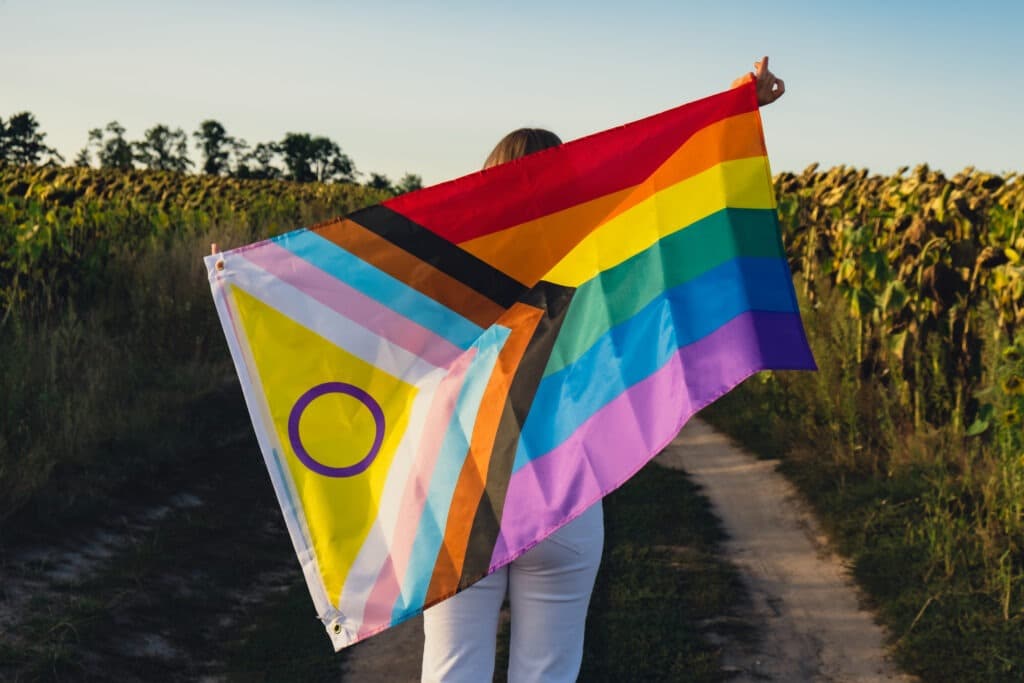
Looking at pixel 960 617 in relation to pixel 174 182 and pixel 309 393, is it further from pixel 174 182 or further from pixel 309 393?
pixel 174 182

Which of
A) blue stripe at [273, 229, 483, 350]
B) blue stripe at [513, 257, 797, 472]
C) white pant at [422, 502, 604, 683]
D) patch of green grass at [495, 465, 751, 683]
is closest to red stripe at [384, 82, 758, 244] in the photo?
blue stripe at [273, 229, 483, 350]

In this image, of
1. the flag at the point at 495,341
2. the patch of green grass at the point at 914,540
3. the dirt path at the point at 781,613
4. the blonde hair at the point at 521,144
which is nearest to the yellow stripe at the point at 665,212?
the flag at the point at 495,341

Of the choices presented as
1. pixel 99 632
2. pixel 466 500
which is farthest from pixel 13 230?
pixel 466 500

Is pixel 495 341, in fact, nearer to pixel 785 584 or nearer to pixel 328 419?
pixel 328 419

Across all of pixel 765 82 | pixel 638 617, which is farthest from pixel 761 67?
pixel 638 617

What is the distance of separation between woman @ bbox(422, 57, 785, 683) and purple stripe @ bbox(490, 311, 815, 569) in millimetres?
66

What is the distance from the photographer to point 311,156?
70.3 metres

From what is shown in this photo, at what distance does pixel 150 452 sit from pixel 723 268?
551 cm

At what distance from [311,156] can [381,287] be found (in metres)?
69.3

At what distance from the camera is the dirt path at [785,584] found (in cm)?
509

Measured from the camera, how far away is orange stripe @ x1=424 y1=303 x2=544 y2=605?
2.82 m

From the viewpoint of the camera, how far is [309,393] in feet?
9.71

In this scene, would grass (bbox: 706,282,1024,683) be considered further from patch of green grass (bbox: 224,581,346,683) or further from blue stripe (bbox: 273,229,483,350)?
blue stripe (bbox: 273,229,483,350)

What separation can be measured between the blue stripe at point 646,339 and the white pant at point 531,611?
0.24m
